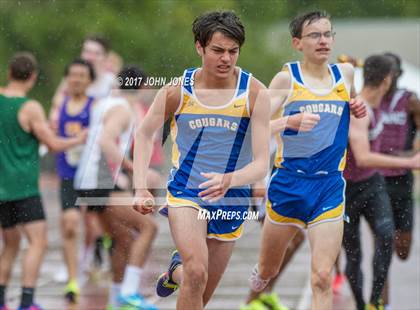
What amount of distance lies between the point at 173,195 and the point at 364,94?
3139 mm

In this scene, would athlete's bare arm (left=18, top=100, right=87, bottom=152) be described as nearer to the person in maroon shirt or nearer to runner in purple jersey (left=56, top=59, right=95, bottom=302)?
runner in purple jersey (left=56, top=59, right=95, bottom=302)

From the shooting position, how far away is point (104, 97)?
12156mm

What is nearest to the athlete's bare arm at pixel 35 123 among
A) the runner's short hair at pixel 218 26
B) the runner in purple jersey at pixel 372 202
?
the runner in purple jersey at pixel 372 202

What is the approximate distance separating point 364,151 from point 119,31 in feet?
70.7

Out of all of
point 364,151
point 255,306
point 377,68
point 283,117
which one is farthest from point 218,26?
point 255,306

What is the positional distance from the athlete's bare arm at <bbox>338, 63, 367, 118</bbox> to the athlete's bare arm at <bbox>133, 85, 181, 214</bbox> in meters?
1.32

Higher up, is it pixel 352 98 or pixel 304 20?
pixel 304 20

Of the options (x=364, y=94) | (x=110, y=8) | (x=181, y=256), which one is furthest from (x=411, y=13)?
(x=181, y=256)

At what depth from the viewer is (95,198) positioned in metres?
11.9

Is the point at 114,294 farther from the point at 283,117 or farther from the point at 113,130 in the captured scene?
the point at 283,117

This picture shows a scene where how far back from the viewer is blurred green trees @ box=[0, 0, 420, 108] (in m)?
29.5

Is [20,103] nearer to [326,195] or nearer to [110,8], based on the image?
[326,195]

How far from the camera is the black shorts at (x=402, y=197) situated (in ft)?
36.9

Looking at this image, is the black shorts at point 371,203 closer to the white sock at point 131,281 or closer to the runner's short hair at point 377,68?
the runner's short hair at point 377,68
